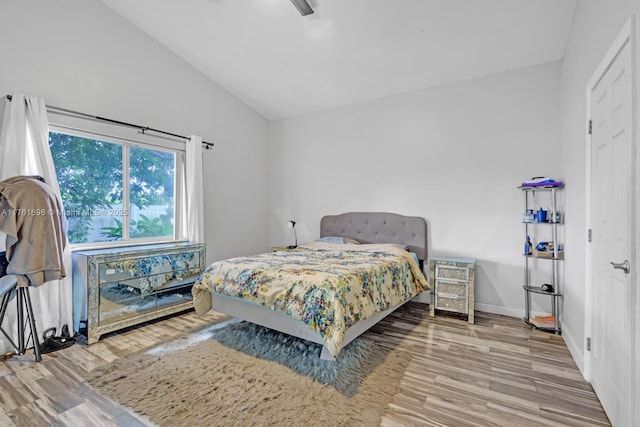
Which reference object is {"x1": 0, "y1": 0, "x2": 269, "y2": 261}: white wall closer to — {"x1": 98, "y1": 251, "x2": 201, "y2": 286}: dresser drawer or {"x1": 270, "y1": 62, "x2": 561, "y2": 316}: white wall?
{"x1": 98, "y1": 251, "x2": 201, "y2": 286}: dresser drawer

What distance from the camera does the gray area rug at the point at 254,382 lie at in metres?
1.80

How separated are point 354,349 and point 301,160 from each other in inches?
128

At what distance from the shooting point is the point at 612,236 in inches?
69.6

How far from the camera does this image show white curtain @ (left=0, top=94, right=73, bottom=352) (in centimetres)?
259

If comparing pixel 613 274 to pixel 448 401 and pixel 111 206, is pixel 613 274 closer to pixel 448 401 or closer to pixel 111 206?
pixel 448 401

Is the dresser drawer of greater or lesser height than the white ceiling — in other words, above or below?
below

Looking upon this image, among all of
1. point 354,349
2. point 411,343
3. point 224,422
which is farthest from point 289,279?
point 411,343

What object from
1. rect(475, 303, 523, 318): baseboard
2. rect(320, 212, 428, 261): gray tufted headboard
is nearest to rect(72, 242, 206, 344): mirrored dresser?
rect(320, 212, 428, 261): gray tufted headboard

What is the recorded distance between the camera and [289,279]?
2490mm

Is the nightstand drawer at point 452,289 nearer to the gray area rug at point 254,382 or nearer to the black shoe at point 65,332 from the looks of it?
the gray area rug at point 254,382

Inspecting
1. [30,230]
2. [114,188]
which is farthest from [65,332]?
[114,188]

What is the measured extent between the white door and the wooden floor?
0.26 metres

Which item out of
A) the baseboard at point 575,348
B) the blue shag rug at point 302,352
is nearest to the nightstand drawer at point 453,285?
the baseboard at point 575,348

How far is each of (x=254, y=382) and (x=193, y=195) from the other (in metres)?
2.61
